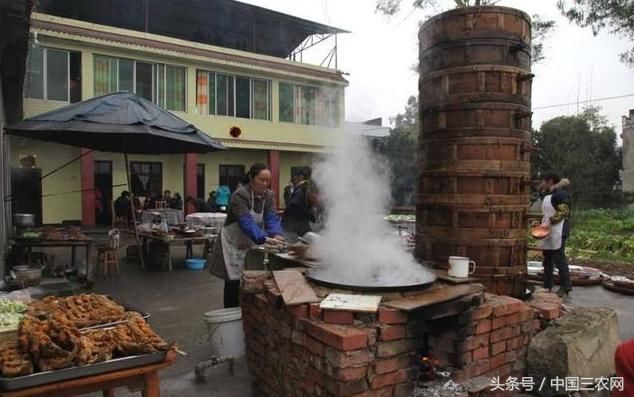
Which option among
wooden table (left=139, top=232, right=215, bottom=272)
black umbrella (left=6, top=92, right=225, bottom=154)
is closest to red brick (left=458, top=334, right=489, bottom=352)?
black umbrella (left=6, top=92, right=225, bottom=154)

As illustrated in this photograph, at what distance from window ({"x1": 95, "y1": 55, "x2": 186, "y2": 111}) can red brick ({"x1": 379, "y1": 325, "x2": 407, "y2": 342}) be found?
16013 millimetres

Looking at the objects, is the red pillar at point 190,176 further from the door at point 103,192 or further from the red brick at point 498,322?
the red brick at point 498,322

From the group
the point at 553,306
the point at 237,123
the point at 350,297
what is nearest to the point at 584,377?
the point at 553,306

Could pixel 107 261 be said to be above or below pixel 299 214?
below

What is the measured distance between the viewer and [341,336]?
2.49 metres

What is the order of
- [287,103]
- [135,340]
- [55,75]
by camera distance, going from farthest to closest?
[287,103]
[55,75]
[135,340]

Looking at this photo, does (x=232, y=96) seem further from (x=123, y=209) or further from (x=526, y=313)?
(x=526, y=313)

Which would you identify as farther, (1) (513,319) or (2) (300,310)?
(1) (513,319)

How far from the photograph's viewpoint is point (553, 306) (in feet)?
12.2

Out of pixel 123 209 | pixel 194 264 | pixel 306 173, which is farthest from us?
pixel 123 209

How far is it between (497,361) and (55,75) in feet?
54.5

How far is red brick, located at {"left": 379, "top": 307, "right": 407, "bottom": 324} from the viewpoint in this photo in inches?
105

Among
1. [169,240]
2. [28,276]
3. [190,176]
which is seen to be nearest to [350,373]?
[28,276]

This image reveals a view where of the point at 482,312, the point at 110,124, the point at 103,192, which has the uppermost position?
the point at 110,124
